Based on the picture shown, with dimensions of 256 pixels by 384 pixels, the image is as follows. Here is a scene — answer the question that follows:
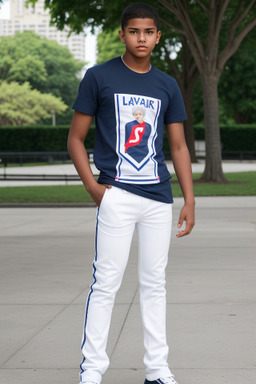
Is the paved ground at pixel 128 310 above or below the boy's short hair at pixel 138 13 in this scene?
below

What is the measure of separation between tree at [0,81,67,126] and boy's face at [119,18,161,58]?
240 feet

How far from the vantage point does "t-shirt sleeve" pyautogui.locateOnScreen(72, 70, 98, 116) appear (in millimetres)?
3730

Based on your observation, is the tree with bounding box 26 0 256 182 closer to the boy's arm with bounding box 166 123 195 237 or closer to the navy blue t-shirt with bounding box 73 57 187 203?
the boy's arm with bounding box 166 123 195 237

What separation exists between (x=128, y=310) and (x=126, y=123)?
274 centimetres

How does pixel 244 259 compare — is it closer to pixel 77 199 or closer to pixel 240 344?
pixel 240 344

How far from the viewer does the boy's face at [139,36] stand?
3713 mm

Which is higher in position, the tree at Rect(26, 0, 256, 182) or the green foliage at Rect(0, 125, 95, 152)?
the tree at Rect(26, 0, 256, 182)

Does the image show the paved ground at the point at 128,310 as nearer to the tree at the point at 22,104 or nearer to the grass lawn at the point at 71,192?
the grass lawn at the point at 71,192

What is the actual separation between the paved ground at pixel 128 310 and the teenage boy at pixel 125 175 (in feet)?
1.73

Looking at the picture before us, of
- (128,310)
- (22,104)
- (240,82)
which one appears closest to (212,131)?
(128,310)

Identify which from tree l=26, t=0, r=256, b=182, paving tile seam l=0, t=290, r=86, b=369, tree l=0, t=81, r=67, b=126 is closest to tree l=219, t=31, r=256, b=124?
tree l=0, t=81, r=67, b=126

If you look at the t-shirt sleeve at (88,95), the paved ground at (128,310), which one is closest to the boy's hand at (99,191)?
the t-shirt sleeve at (88,95)

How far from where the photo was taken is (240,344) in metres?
4.96

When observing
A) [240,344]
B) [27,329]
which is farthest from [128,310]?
[240,344]
